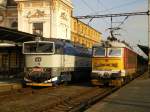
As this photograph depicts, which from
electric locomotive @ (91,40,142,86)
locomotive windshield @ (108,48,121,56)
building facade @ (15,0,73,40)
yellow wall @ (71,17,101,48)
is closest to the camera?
electric locomotive @ (91,40,142,86)

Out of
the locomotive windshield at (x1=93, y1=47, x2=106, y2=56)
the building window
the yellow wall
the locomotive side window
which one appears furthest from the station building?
the locomotive side window

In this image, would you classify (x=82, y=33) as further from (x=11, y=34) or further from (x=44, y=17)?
(x=11, y=34)

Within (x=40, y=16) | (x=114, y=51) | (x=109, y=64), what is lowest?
(x=109, y=64)

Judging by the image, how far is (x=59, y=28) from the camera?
54.2m

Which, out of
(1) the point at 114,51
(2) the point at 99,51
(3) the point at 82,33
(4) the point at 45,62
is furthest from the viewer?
(3) the point at 82,33

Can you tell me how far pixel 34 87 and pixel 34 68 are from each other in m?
1.73

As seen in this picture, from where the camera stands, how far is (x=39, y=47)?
2352cm

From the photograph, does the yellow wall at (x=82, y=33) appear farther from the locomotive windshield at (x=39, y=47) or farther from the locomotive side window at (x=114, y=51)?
the locomotive windshield at (x=39, y=47)

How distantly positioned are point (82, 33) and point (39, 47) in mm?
47692

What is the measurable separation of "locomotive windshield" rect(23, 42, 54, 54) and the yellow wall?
37.5 meters

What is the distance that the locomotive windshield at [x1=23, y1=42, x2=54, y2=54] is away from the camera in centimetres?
2322

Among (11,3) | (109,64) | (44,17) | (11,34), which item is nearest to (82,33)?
(11,3)

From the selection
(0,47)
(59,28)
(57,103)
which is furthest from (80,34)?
(57,103)

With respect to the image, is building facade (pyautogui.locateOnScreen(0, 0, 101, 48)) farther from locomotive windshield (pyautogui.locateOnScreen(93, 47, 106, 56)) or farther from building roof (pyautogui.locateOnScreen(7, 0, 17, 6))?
locomotive windshield (pyautogui.locateOnScreen(93, 47, 106, 56))
